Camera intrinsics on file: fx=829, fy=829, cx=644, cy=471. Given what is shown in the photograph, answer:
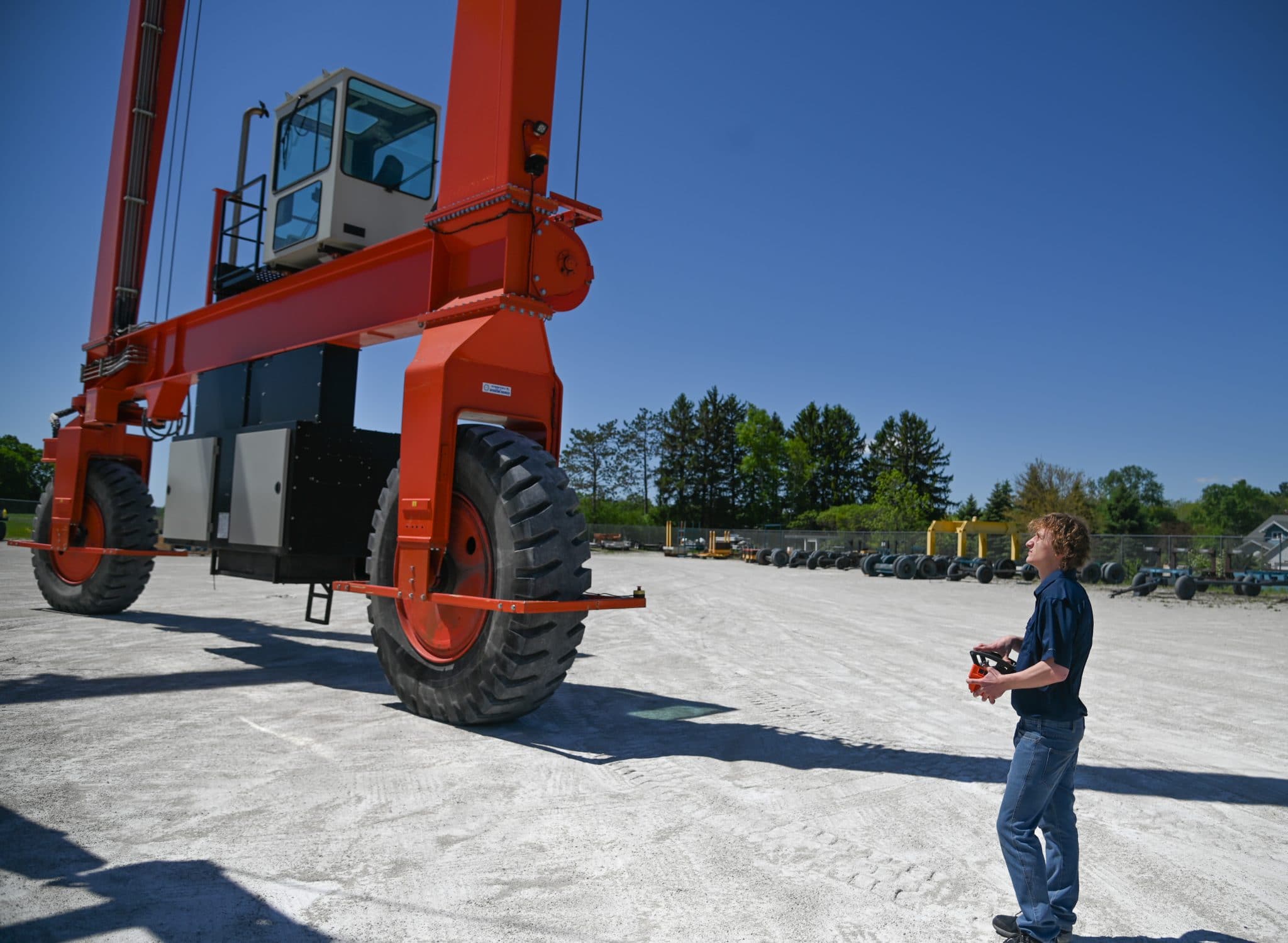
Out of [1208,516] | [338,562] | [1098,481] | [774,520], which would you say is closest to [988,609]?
[338,562]

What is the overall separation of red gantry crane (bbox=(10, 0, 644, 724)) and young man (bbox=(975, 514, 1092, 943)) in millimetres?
2767

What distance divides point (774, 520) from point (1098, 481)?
1605 inches

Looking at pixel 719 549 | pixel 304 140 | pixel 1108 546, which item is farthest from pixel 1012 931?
pixel 719 549

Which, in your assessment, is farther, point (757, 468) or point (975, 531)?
point (757, 468)

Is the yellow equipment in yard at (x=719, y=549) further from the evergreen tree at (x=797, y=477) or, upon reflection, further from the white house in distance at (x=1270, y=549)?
the evergreen tree at (x=797, y=477)

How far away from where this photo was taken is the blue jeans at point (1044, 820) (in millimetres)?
2820

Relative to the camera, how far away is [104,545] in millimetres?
10523

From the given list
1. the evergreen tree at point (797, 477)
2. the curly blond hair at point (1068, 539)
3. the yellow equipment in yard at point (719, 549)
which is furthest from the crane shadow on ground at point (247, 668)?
the evergreen tree at point (797, 477)

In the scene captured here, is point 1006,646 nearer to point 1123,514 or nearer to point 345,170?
point 345,170

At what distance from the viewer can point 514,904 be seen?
298 centimetres

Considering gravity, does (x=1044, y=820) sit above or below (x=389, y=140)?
below

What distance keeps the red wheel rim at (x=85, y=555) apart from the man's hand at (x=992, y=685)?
11.1m

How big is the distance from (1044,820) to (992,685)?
571 mm

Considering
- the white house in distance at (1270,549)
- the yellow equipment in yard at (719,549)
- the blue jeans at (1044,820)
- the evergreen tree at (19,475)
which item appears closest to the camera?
the blue jeans at (1044,820)
